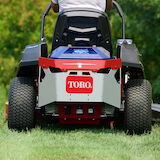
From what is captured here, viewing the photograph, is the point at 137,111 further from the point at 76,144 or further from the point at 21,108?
the point at 21,108

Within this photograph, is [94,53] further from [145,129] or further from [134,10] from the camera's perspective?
[134,10]

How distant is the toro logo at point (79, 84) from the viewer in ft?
19.3

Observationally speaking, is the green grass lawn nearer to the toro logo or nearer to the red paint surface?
the toro logo

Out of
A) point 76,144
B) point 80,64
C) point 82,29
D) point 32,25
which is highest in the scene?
point 82,29

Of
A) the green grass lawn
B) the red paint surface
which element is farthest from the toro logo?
the green grass lawn

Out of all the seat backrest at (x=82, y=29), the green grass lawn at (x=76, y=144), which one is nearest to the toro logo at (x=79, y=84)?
the green grass lawn at (x=76, y=144)

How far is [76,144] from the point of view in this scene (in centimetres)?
532

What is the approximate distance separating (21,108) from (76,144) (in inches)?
Answer: 42.7

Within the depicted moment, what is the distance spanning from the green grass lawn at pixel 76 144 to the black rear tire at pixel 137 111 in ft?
0.40

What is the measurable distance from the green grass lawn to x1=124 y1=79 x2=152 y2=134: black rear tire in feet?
0.40

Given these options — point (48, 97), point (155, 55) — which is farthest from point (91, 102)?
point (155, 55)

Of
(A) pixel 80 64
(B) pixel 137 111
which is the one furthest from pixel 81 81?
(B) pixel 137 111

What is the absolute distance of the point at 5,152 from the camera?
184 inches

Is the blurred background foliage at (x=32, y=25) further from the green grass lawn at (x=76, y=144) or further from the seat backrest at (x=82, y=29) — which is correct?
the green grass lawn at (x=76, y=144)
